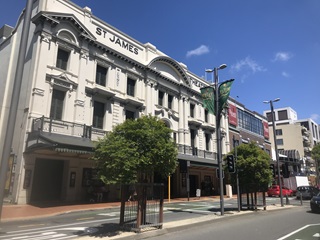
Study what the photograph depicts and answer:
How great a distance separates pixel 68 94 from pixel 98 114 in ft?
10.3

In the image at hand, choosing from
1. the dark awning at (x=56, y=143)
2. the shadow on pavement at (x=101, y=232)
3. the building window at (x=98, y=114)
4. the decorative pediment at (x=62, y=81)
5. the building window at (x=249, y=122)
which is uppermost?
the building window at (x=249, y=122)

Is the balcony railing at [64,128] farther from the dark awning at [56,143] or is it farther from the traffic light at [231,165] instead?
the traffic light at [231,165]

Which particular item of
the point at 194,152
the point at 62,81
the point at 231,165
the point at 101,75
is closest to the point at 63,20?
the point at 62,81

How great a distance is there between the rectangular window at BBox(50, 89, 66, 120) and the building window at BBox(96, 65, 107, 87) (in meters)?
3.73

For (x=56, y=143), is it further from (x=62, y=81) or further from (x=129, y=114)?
(x=129, y=114)

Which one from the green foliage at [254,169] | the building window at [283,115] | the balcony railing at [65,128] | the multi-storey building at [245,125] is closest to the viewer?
the green foliage at [254,169]

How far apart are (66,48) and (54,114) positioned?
520cm

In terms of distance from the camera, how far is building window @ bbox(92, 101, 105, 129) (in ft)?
77.0

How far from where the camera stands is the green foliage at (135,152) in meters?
8.95

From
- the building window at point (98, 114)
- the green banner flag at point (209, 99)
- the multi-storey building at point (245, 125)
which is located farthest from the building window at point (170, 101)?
the green banner flag at point (209, 99)

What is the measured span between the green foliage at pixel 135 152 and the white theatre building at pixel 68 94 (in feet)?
27.6

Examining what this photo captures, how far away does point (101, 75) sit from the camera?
80.9ft

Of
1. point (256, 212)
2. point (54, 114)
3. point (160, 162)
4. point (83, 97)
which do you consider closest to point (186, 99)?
point (83, 97)

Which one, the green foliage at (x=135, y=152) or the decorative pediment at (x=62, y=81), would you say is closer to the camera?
the green foliage at (x=135, y=152)
